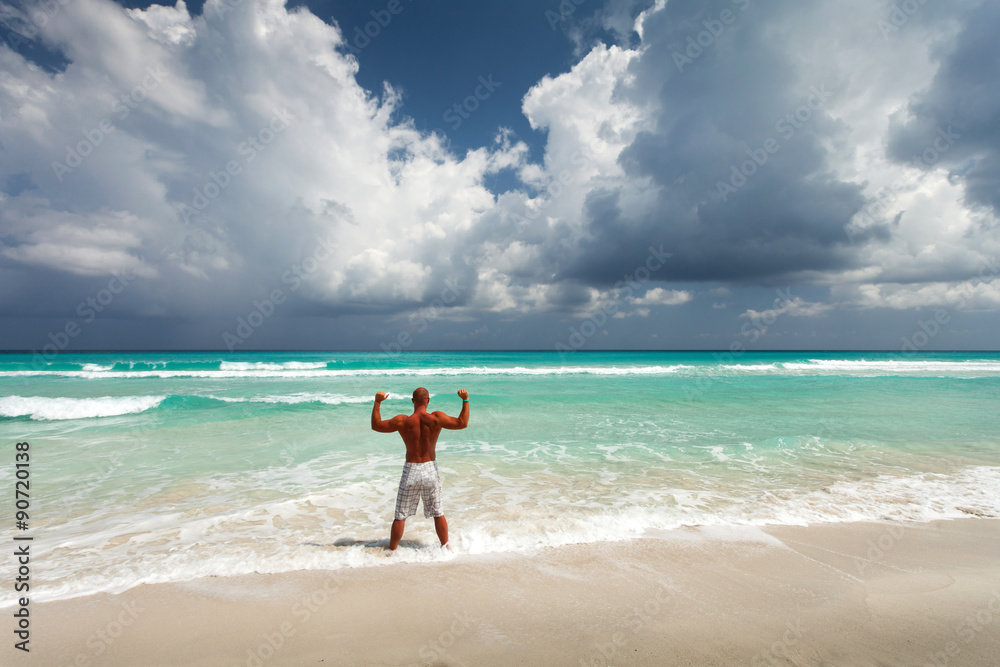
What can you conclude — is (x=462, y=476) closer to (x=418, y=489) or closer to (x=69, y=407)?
(x=418, y=489)

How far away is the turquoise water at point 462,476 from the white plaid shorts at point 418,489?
0.55m

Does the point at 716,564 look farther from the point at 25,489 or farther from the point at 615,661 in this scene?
the point at 25,489

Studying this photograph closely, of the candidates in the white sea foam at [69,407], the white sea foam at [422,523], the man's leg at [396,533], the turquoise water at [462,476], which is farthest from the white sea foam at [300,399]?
the man's leg at [396,533]

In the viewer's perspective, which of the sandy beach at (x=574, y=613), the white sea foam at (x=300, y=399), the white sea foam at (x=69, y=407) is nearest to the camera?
the sandy beach at (x=574, y=613)

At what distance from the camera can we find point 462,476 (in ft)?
26.1

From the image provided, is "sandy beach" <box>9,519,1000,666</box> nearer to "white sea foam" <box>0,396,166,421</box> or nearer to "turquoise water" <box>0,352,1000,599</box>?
"turquoise water" <box>0,352,1000,599</box>

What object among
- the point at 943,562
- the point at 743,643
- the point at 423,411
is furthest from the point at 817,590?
the point at 423,411

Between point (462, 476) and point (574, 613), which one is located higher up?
point (574, 613)

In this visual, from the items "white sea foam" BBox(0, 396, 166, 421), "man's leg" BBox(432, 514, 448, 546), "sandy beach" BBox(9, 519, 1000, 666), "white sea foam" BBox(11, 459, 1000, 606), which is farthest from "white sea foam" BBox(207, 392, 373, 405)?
"sandy beach" BBox(9, 519, 1000, 666)

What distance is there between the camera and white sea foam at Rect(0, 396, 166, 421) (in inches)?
591

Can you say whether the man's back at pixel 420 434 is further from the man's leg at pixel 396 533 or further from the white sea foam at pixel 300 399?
the white sea foam at pixel 300 399

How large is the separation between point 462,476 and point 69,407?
1757 centimetres

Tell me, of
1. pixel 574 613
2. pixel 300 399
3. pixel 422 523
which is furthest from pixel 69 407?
pixel 574 613

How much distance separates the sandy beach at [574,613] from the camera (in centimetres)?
313
